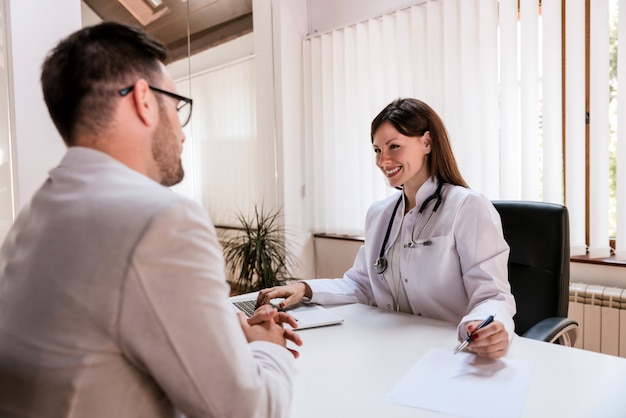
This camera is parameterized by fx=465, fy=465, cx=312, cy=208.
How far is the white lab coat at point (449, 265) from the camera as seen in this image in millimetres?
1495

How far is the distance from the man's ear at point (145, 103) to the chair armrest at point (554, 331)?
121 centimetres

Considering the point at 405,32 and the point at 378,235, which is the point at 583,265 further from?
the point at 405,32

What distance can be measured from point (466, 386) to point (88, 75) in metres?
0.94

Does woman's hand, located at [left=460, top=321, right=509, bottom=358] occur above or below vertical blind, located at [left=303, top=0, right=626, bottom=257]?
below

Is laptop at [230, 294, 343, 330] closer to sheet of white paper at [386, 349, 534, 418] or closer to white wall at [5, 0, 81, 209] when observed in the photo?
sheet of white paper at [386, 349, 534, 418]

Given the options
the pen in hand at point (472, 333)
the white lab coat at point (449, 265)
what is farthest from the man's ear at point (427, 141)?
the pen in hand at point (472, 333)

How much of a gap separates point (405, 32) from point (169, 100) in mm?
2494

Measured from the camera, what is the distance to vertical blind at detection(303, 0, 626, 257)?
7.67 ft

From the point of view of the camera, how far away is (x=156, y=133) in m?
0.79

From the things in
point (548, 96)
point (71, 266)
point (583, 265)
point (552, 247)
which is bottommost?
point (583, 265)

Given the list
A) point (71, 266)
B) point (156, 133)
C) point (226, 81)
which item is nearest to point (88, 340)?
point (71, 266)

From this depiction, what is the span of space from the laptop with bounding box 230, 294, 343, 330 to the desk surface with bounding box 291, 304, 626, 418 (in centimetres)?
2

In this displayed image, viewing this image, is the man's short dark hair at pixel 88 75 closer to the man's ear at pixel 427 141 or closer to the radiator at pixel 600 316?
the man's ear at pixel 427 141

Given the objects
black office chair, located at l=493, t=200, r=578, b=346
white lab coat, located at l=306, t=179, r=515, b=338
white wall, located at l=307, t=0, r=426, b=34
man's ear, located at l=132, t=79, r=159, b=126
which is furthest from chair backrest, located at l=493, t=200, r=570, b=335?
white wall, located at l=307, t=0, r=426, b=34
